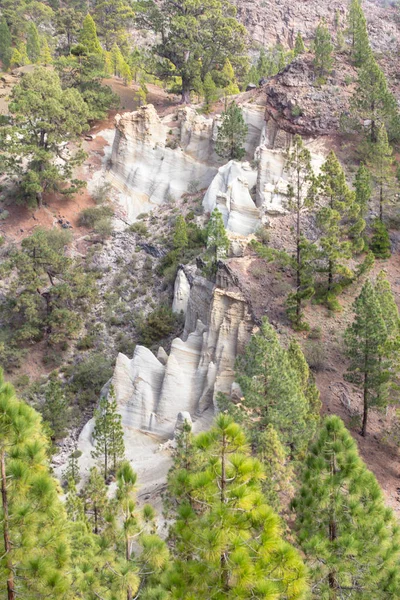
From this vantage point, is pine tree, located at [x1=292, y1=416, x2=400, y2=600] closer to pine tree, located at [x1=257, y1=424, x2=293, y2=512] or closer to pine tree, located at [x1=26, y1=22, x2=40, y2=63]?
pine tree, located at [x1=257, y1=424, x2=293, y2=512]

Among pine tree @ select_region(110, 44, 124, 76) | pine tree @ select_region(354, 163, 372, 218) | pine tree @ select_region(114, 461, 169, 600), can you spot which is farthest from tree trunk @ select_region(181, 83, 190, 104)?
pine tree @ select_region(114, 461, 169, 600)

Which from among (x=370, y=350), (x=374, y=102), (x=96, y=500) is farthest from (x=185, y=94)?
(x=96, y=500)

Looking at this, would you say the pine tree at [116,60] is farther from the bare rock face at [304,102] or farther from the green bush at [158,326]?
the green bush at [158,326]

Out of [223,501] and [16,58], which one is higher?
[223,501]

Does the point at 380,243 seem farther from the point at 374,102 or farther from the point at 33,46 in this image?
the point at 33,46

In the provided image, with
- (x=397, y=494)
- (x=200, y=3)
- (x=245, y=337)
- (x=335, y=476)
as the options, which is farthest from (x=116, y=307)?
(x=200, y=3)

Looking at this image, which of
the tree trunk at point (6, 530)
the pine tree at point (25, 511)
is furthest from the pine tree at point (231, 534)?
the tree trunk at point (6, 530)
